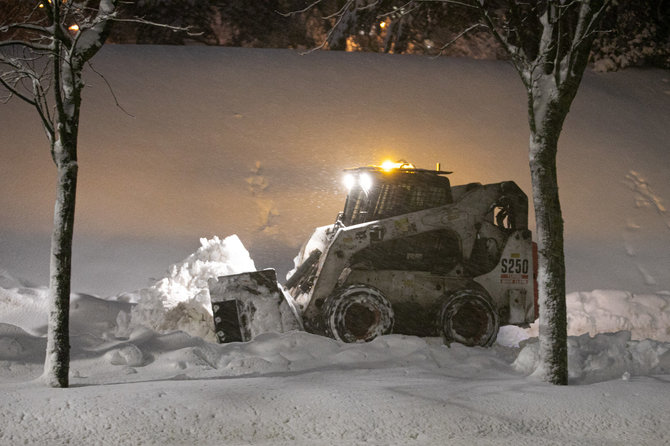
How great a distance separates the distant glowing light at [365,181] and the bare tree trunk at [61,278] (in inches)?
183

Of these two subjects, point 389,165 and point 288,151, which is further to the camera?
Result: point 288,151

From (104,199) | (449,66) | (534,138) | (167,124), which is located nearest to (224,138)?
(167,124)

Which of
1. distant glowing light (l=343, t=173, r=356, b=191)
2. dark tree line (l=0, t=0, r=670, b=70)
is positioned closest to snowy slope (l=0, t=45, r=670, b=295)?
dark tree line (l=0, t=0, r=670, b=70)

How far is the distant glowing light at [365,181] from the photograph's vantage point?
394 inches

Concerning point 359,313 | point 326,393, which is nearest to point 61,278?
point 326,393

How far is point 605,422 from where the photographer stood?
5.53 metres

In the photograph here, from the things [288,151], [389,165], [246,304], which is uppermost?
[288,151]

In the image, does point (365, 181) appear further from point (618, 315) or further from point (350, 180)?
point (618, 315)

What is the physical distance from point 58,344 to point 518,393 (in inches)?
155

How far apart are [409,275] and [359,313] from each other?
3.22 ft

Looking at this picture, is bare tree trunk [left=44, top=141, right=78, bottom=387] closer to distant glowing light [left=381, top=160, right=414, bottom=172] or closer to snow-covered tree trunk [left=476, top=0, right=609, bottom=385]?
snow-covered tree trunk [left=476, top=0, right=609, bottom=385]

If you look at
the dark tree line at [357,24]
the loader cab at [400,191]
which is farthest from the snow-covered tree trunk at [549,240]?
the dark tree line at [357,24]

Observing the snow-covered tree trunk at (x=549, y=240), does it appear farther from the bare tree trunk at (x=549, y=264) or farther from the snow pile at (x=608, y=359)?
the snow pile at (x=608, y=359)

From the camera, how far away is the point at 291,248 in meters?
19.5
